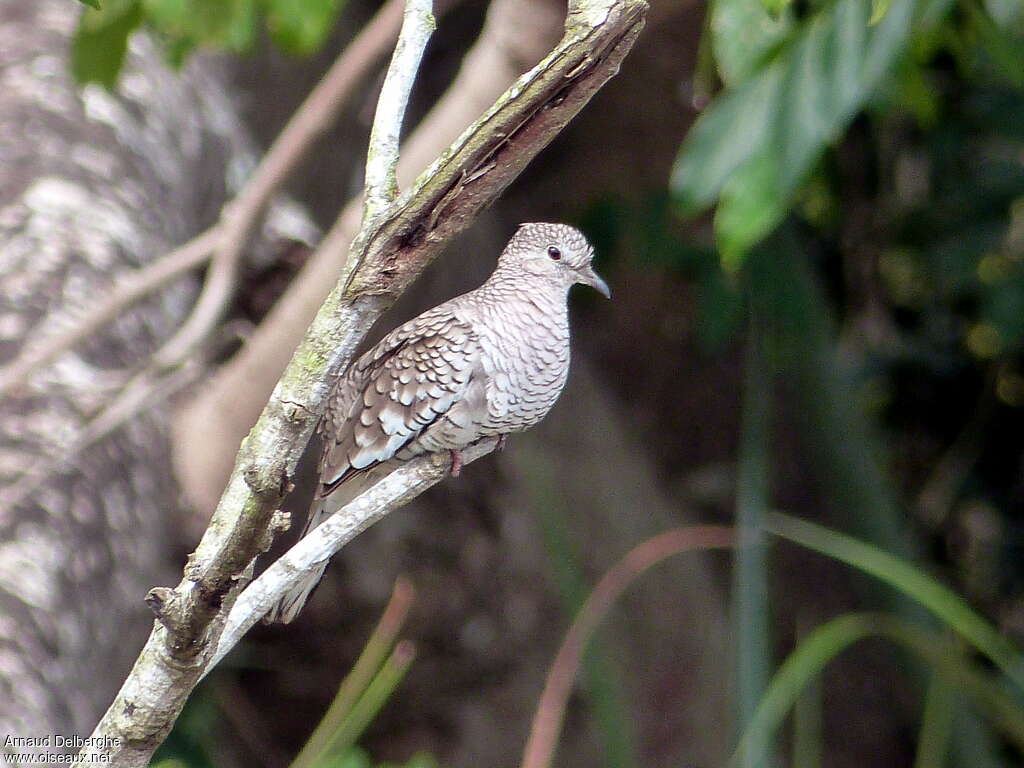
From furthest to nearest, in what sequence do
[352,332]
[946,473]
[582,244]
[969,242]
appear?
[946,473], [969,242], [582,244], [352,332]

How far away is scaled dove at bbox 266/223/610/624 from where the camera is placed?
1.03 metres

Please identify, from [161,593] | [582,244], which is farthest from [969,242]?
[161,593]

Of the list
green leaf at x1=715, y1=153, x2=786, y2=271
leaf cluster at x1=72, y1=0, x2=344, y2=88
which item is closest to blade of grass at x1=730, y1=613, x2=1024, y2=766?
green leaf at x1=715, y1=153, x2=786, y2=271

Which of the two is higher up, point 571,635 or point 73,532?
point 73,532

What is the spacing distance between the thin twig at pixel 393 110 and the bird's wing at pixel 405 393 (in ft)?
0.92

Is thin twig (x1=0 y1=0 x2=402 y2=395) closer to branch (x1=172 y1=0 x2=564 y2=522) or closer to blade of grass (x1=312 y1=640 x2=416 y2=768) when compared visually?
branch (x1=172 y1=0 x2=564 y2=522)

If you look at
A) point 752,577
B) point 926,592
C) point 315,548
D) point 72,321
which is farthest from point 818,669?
point 72,321

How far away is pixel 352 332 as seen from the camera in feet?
2.64

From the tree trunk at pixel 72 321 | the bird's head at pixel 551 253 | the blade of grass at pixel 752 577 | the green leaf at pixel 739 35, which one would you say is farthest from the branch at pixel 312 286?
the blade of grass at pixel 752 577

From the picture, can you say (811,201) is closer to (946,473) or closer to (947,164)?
(947,164)

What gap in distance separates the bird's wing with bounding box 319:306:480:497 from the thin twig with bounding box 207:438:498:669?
18 cm

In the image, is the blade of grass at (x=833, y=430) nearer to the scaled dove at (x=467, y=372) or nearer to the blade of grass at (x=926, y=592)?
the blade of grass at (x=926, y=592)

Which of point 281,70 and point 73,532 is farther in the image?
point 281,70

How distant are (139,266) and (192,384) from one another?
308 mm
